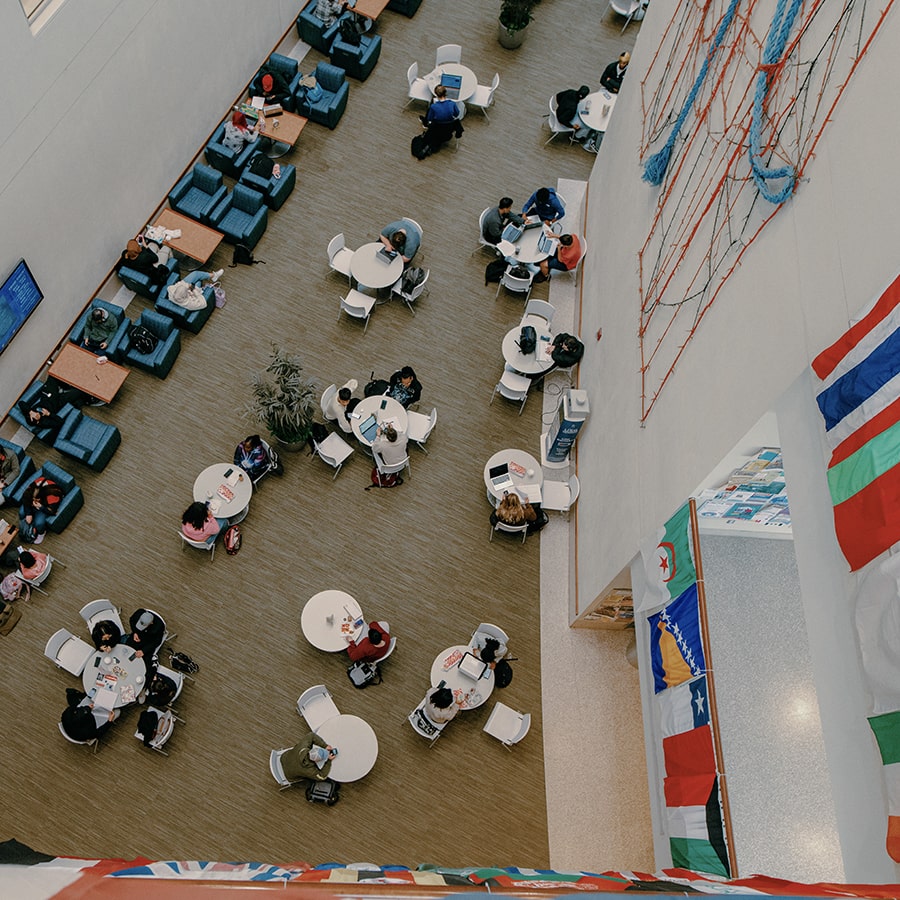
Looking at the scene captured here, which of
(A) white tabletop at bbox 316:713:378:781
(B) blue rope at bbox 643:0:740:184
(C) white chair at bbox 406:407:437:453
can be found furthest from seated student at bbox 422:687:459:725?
(B) blue rope at bbox 643:0:740:184

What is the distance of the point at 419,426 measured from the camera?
10.7m

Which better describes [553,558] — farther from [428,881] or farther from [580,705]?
[428,881]

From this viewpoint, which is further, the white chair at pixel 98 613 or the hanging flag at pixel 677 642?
the white chair at pixel 98 613

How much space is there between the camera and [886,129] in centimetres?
521

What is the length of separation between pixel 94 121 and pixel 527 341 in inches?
215

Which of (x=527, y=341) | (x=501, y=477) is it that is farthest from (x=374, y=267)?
(x=501, y=477)

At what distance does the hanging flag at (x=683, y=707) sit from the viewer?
271 inches

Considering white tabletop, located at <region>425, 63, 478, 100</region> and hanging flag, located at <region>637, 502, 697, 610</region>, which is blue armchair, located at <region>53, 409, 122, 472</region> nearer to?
hanging flag, located at <region>637, 502, 697, 610</region>

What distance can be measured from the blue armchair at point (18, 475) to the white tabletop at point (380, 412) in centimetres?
368

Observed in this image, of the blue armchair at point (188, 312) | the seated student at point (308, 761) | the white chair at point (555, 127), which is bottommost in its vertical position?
the seated student at point (308, 761)

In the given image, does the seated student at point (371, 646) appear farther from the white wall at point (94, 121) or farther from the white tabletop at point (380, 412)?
the white wall at point (94, 121)

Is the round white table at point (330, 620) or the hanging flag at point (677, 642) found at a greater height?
the round white table at point (330, 620)

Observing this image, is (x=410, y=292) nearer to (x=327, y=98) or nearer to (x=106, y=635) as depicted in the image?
(x=327, y=98)

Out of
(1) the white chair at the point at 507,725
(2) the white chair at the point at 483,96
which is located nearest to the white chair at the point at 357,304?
(2) the white chair at the point at 483,96
